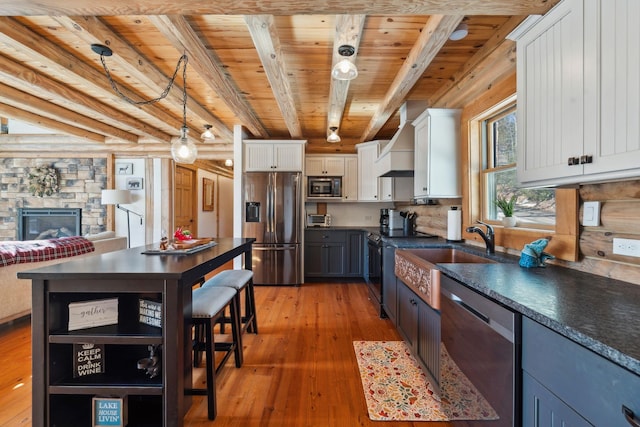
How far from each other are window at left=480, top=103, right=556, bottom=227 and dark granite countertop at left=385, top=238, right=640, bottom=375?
0.53 meters

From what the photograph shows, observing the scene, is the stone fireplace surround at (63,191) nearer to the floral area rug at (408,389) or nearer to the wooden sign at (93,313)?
the wooden sign at (93,313)

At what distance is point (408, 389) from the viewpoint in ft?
6.46

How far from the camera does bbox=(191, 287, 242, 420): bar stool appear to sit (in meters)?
1.67

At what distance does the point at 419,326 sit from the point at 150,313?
172 centimetres

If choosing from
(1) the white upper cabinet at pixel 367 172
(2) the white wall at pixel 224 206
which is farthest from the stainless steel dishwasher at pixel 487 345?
(2) the white wall at pixel 224 206

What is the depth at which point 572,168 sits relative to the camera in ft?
4.08

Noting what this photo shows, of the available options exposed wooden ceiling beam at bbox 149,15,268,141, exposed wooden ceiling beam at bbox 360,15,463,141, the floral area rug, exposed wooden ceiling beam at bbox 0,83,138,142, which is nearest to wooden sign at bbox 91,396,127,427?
the floral area rug

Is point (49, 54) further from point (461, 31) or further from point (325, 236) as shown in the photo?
point (325, 236)

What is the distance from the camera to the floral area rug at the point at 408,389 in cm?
135

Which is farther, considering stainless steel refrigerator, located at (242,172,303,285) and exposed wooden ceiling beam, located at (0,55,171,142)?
stainless steel refrigerator, located at (242,172,303,285)

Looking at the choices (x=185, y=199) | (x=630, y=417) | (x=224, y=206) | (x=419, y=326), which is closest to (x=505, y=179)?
(x=419, y=326)

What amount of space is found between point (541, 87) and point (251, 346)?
2.77m

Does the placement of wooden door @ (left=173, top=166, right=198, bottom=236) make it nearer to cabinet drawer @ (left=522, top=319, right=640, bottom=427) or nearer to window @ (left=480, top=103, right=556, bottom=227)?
window @ (left=480, top=103, right=556, bottom=227)

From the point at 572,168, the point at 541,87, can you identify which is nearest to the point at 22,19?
the point at 541,87
